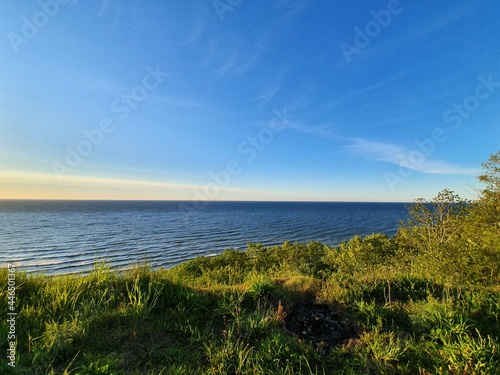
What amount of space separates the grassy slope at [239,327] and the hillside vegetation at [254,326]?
18 millimetres

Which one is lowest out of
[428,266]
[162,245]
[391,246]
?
[162,245]

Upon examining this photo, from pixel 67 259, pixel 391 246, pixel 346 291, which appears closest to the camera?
pixel 346 291

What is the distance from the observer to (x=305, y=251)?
82.5 feet

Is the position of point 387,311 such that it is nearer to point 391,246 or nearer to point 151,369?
point 151,369

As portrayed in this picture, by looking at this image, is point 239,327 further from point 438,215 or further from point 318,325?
point 438,215

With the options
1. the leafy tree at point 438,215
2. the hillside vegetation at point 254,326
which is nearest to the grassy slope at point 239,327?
the hillside vegetation at point 254,326

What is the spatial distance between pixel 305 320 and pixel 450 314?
2.40m

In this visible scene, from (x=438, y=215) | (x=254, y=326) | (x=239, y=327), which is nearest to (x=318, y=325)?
(x=254, y=326)

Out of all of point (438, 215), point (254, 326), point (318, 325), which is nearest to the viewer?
point (254, 326)

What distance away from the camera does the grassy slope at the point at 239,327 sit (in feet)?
10.5

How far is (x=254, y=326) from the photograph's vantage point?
4.00 metres

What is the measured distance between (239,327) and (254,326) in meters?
0.27

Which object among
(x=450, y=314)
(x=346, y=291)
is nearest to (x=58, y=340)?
(x=346, y=291)

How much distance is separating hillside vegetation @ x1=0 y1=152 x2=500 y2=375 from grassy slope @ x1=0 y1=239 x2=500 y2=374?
0.7 inches
